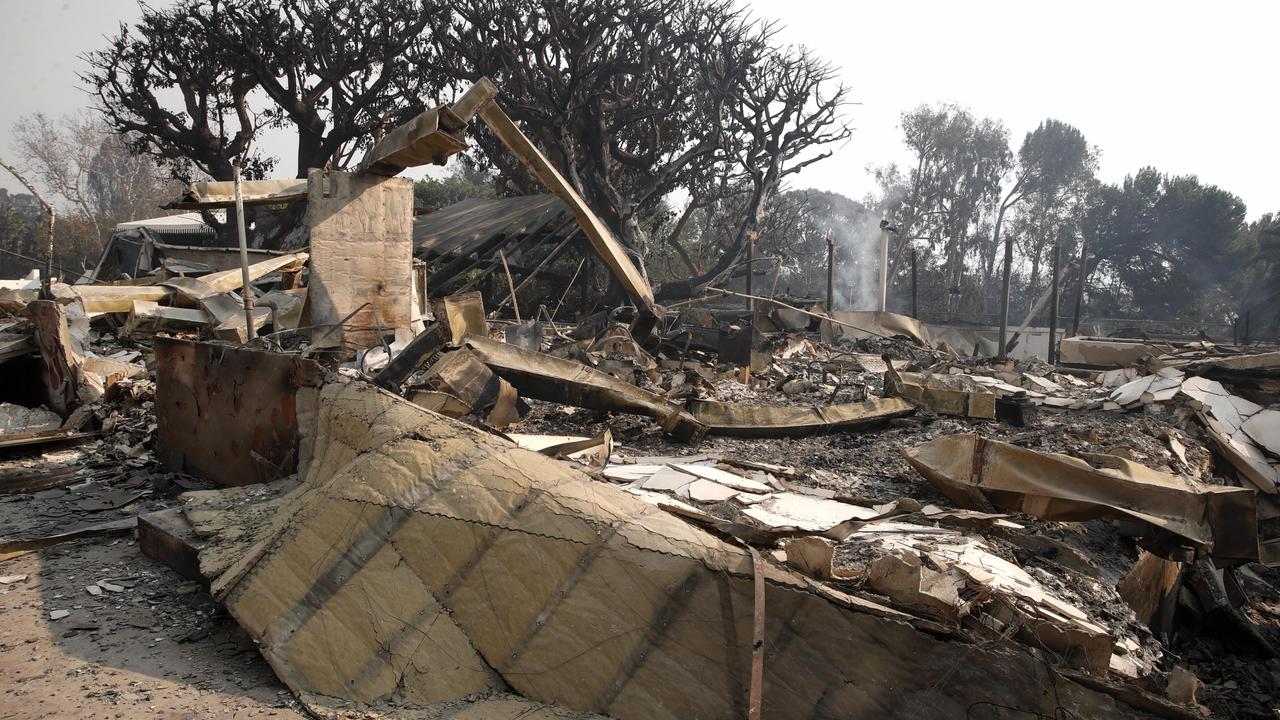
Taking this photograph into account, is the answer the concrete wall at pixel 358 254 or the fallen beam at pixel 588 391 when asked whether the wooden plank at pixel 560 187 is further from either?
the fallen beam at pixel 588 391

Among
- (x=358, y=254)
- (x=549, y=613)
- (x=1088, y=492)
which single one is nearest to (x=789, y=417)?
(x=1088, y=492)

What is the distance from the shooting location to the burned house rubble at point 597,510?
6.63 ft

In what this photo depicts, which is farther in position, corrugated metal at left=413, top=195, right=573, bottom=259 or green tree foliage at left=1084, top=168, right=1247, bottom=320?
green tree foliage at left=1084, top=168, right=1247, bottom=320

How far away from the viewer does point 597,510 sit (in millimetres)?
2309

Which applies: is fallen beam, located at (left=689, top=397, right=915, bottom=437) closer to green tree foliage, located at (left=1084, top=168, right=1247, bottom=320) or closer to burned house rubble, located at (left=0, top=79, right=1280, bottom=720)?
burned house rubble, located at (left=0, top=79, right=1280, bottom=720)

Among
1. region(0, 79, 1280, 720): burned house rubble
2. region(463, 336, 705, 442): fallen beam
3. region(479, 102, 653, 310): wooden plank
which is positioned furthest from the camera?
region(479, 102, 653, 310): wooden plank

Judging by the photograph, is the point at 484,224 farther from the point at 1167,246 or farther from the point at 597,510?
the point at 1167,246

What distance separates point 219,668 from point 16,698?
56 cm

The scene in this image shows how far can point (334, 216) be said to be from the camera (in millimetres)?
6543

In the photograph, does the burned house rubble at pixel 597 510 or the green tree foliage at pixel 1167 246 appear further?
the green tree foliage at pixel 1167 246

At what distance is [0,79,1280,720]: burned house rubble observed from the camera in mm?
2020

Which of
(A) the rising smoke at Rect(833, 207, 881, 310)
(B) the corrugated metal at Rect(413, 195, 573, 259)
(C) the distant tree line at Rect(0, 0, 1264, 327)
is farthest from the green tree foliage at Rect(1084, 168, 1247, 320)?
(B) the corrugated metal at Rect(413, 195, 573, 259)

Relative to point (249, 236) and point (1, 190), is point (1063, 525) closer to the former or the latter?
point (249, 236)

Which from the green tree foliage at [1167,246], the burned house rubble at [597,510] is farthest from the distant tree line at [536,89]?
the green tree foliage at [1167,246]
